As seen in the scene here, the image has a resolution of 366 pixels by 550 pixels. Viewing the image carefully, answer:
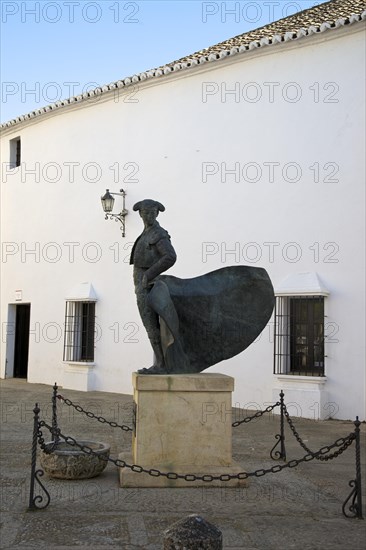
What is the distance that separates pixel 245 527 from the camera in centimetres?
431

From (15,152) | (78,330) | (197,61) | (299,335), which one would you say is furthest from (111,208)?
(15,152)

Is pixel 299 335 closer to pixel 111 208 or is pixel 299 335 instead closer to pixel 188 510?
pixel 111 208

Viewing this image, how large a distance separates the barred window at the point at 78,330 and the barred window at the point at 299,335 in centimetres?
439

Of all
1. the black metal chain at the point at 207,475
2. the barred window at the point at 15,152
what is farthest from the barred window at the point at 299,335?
the barred window at the point at 15,152

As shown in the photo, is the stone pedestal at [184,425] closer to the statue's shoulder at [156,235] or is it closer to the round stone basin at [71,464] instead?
the round stone basin at [71,464]

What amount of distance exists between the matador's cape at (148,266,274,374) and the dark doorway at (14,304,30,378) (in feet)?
32.8

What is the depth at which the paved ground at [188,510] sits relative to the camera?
405cm

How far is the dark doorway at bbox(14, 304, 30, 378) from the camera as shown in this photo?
15.0 metres

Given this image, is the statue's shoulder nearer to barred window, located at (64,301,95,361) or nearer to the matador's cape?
the matador's cape

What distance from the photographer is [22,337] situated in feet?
49.6

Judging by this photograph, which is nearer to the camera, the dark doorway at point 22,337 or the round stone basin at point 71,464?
the round stone basin at point 71,464

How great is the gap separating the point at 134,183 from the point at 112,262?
1.60 metres

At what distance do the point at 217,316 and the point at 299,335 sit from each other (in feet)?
15.1

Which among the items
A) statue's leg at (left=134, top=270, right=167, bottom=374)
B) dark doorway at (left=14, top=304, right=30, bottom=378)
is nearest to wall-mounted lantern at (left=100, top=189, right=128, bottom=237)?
dark doorway at (left=14, top=304, right=30, bottom=378)
